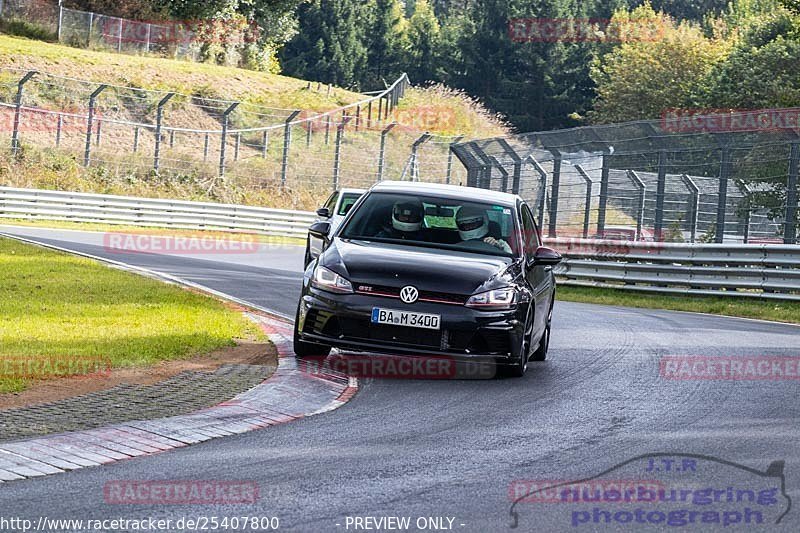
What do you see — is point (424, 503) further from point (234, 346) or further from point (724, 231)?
point (724, 231)

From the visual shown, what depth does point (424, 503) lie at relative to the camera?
19.2 ft

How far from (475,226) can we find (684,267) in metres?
11.9

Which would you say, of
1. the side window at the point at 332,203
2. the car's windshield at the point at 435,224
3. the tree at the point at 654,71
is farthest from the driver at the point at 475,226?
the tree at the point at 654,71

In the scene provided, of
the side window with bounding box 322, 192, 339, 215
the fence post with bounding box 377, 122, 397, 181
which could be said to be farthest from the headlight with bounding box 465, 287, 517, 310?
the fence post with bounding box 377, 122, 397, 181

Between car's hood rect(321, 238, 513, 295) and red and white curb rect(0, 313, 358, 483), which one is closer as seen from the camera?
red and white curb rect(0, 313, 358, 483)

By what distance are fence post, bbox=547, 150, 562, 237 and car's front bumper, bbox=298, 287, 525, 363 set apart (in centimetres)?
1713

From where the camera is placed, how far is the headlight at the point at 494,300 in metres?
10.1

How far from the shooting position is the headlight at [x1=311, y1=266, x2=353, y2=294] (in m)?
10.1

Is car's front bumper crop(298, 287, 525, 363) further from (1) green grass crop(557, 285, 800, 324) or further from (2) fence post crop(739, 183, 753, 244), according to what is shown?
(2) fence post crop(739, 183, 753, 244)

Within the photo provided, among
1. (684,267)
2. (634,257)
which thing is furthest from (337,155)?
(684,267)

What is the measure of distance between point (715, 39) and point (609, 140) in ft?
211

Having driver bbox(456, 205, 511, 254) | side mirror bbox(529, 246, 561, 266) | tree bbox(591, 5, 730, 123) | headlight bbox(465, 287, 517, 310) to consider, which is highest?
tree bbox(591, 5, 730, 123)

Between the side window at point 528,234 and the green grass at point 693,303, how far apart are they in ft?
26.0

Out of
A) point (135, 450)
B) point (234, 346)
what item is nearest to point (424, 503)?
point (135, 450)
